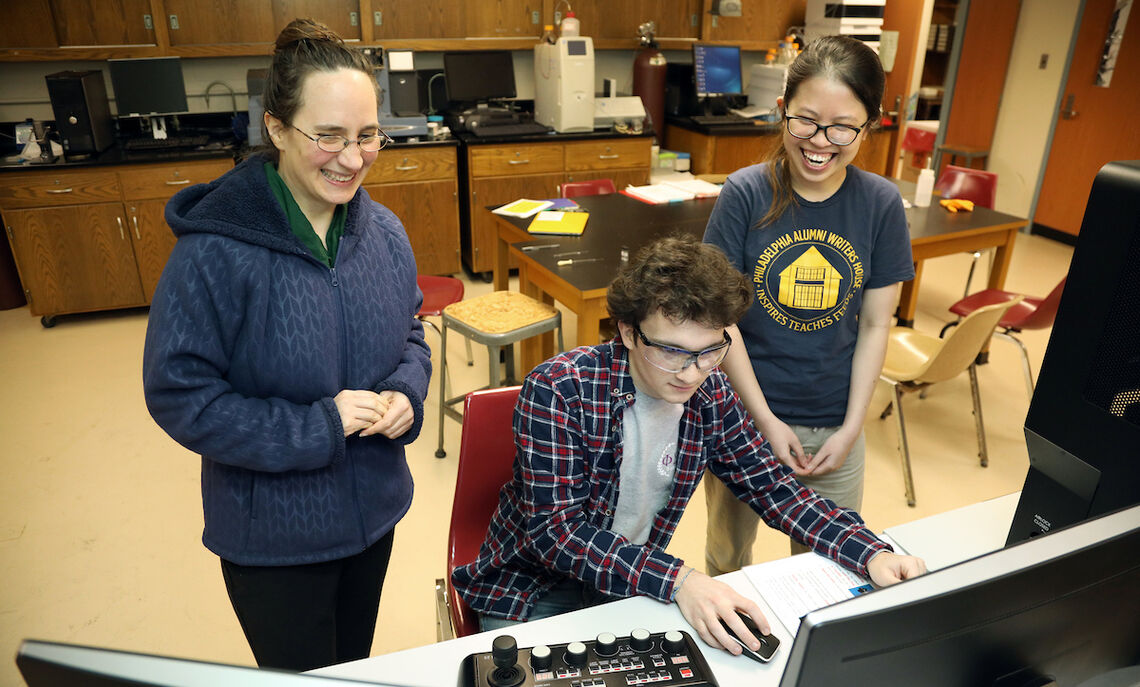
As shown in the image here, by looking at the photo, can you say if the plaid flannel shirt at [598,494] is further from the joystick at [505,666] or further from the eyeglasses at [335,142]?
the eyeglasses at [335,142]

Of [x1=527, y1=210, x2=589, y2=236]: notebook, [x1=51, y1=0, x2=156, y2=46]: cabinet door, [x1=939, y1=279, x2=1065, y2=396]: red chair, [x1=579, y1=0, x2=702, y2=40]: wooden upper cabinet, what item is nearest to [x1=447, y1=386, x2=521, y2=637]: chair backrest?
[x1=527, y1=210, x2=589, y2=236]: notebook

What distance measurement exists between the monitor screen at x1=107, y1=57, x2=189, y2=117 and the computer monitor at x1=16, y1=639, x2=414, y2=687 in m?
4.25

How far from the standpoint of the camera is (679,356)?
119 cm

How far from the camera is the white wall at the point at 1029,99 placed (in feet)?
17.9

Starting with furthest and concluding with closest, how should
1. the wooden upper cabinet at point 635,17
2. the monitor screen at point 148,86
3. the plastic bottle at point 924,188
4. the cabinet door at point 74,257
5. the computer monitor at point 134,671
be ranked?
the wooden upper cabinet at point 635,17 → the monitor screen at point 148,86 → the cabinet door at point 74,257 → the plastic bottle at point 924,188 → the computer monitor at point 134,671

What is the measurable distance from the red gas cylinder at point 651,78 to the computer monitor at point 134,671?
492 cm

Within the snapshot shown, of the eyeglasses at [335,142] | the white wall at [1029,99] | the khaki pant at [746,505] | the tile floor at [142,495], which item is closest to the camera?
the eyeglasses at [335,142]

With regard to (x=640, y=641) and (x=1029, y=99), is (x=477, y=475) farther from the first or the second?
(x=1029, y=99)

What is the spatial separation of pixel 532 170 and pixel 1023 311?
2.69m

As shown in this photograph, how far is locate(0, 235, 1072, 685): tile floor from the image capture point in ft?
6.99

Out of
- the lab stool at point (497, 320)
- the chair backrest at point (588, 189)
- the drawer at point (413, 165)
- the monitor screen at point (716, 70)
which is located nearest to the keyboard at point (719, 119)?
the monitor screen at point (716, 70)

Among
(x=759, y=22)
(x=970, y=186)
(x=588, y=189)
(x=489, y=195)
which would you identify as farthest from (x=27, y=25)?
(x=970, y=186)

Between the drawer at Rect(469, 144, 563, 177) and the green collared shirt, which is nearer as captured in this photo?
the green collared shirt

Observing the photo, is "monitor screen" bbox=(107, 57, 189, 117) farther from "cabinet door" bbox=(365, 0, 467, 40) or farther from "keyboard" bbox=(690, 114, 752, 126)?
"keyboard" bbox=(690, 114, 752, 126)
